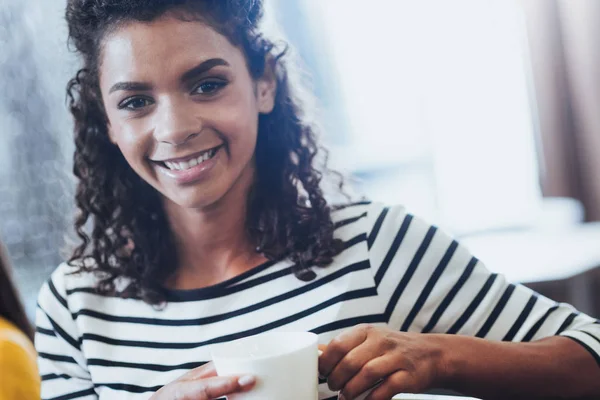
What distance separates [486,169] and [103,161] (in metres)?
1.56

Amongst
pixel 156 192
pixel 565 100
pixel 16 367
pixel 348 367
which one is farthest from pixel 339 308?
pixel 565 100

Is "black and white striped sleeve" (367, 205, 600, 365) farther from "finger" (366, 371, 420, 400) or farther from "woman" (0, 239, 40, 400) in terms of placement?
"woman" (0, 239, 40, 400)

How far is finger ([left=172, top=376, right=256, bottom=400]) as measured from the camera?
1.86ft

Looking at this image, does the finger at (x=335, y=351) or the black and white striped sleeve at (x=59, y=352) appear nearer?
the finger at (x=335, y=351)

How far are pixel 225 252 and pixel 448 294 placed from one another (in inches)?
12.7

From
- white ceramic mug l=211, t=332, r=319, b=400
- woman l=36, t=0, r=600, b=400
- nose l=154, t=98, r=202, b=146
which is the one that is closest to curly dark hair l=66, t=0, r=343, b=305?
woman l=36, t=0, r=600, b=400

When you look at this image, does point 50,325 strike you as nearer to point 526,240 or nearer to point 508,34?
point 526,240

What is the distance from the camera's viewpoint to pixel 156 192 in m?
1.07

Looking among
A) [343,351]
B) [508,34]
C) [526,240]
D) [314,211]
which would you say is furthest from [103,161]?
[508,34]

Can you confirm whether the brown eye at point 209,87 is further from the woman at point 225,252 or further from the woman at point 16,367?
the woman at point 16,367

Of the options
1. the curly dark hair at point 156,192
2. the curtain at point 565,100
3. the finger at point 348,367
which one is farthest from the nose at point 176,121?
the curtain at point 565,100

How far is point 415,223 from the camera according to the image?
966 millimetres

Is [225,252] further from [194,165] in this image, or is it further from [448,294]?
[448,294]

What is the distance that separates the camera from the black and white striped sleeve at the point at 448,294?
0.87 meters
